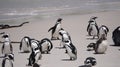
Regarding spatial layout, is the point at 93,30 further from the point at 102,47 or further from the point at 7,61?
the point at 7,61

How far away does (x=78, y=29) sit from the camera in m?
14.4

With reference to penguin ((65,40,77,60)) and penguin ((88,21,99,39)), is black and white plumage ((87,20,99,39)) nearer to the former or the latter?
penguin ((88,21,99,39))

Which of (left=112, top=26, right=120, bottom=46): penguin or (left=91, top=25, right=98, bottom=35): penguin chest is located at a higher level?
(left=91, top=25, right=98, bottom=35): penguin chest

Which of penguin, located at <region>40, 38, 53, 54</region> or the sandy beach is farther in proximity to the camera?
penguin, located at <region>40, 38, 53, 54</region>

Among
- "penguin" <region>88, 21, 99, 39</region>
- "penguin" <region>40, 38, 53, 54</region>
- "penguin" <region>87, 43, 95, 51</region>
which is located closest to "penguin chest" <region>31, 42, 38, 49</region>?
"penguin" <region>40, 38, 53, 54</region>

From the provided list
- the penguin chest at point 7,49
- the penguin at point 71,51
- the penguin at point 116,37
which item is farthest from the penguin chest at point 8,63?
the penguin at point 116,37

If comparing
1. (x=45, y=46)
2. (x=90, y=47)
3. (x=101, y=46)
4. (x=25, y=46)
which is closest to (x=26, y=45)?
(x=25, y=46)

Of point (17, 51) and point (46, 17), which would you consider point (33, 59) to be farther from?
point (46, 17)

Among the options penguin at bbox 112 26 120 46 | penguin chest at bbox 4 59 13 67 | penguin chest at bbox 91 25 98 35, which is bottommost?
penguin chest at bbox 4 59 13 67

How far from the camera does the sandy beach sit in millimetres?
A: 9859

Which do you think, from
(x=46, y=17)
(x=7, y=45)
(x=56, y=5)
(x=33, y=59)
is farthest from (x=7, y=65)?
(x=56, y=5)

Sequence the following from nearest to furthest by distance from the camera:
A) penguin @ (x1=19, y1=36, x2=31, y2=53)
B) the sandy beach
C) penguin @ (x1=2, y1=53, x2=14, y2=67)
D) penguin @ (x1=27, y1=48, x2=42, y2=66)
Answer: penguin @ (x1=2, y1=53, x2=14, y2=67)
penguin @ (x1=27, y1=48, x2=42, y2=66)
the sandy beach
penguin @ (x1=19, y1=36, x2=31, y2=53)

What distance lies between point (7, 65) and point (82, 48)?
2655 mm

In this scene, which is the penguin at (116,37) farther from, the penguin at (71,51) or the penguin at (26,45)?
the penguin at (26,45)
